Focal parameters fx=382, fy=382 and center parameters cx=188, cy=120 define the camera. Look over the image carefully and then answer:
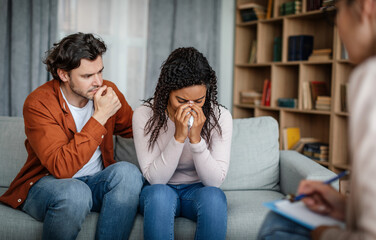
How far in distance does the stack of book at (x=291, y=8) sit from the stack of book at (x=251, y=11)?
1.00ft

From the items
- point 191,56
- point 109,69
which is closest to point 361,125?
point 191,56

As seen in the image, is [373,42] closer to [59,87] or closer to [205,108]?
[205,108]

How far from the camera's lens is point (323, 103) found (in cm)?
318

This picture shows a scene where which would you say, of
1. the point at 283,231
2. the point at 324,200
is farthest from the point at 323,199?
the point at 283,231

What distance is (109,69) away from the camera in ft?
11.7

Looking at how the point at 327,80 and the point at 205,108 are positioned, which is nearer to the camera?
the point at 205,108

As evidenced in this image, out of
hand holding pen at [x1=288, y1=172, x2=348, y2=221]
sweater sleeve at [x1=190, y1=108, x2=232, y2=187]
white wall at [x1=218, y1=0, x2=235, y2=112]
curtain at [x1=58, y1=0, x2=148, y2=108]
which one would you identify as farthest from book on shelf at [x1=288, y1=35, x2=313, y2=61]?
hand holding pen at [x1=288, y1=172, x2=348, y2=221]

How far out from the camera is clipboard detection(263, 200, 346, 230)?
86cm

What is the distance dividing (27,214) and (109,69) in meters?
2.13

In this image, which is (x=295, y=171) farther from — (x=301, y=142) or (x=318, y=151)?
(x=301, y=142)

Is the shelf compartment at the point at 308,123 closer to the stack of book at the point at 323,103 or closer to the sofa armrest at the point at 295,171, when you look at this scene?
the stack of book at the point at 323,103

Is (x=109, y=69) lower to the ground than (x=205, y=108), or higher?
higher

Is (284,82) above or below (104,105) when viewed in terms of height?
above

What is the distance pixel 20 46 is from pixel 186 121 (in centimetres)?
217
